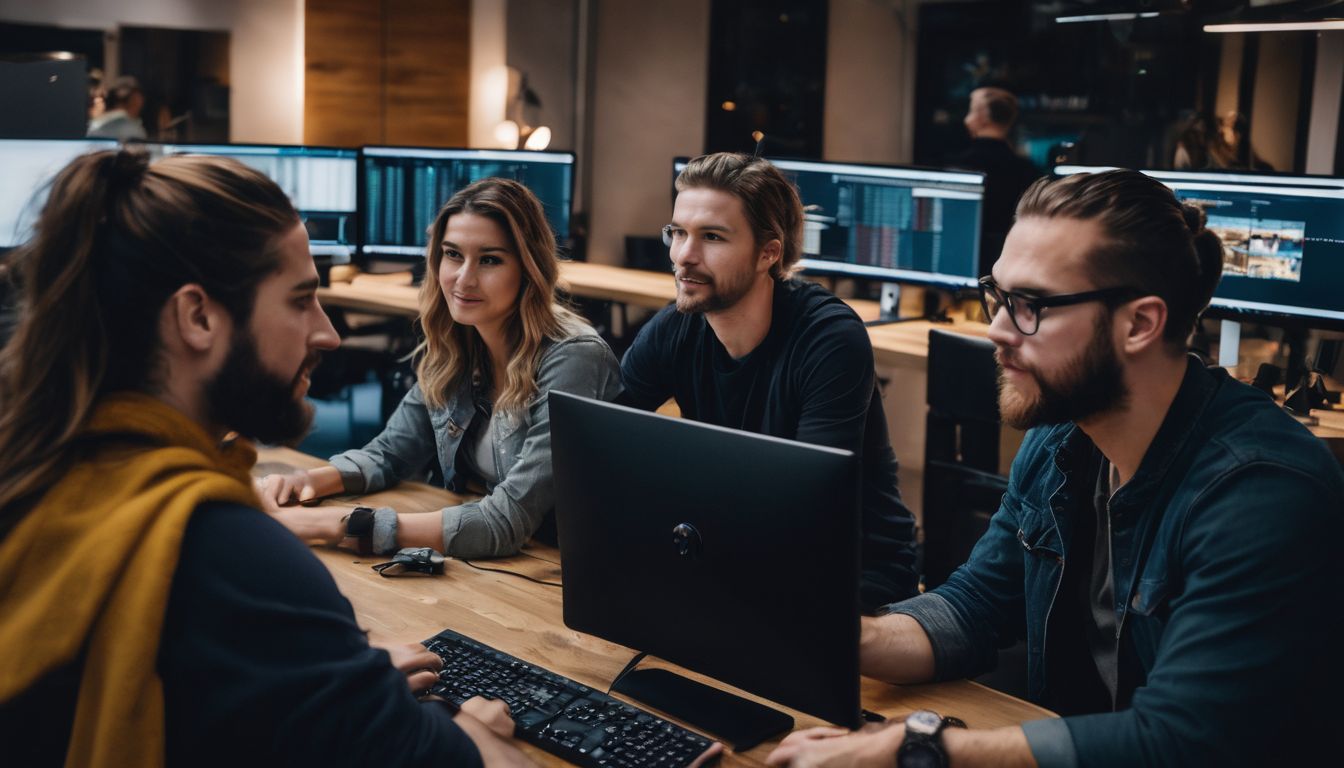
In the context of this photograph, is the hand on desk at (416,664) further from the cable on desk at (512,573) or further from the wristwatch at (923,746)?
→ the wristwatch at (923,746)

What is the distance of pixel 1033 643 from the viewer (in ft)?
5.57

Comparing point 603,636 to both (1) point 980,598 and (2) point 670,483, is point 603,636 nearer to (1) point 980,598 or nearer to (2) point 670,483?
(2) point 670,483

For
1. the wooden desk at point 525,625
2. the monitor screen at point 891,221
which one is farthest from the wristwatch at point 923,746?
the monitor screen at point 891,221

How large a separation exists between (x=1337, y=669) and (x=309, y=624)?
102cm

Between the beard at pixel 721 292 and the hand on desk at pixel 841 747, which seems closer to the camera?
the hand on desk at pixel 841 747

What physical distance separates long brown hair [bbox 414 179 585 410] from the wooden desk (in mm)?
434

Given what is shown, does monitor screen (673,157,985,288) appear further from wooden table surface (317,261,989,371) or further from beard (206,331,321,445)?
beard (206,331,321,445)

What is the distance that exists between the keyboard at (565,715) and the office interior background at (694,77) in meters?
3.37

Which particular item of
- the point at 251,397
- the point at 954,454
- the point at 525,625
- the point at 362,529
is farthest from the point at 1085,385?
the point at 954,454

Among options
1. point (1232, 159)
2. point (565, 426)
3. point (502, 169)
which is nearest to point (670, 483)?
point (565, 426)

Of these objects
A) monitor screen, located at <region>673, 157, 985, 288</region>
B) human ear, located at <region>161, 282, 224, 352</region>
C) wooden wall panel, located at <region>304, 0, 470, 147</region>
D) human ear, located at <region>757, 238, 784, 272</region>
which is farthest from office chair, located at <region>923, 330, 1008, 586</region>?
wooden wall panel, located at <region>304, 0, 470, 147</region>

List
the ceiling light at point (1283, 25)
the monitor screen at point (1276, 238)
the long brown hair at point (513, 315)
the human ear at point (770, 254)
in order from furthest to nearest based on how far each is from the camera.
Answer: the ceiling light at point (1283, 25) → the monitor screen at point (1276, 238) → the human ear at point (770, 254) → the long brown hair at point (513, 315)

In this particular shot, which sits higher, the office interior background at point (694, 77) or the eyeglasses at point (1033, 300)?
the office interior background at point (694, 77)

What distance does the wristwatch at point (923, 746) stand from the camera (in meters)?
1.32
